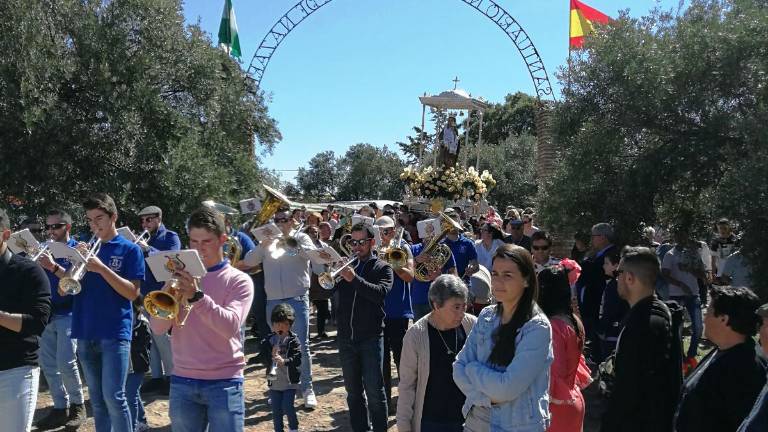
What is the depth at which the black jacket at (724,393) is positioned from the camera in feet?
10.9

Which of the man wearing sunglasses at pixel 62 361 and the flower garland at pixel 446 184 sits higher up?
the flower garland at pixel 446 184

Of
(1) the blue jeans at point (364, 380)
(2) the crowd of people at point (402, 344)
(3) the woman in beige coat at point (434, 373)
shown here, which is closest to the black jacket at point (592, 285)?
(2) the crowd of people at point (402, 344)

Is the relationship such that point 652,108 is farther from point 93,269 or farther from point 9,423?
point 9,423

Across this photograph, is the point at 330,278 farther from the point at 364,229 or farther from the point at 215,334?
the point at 215,334

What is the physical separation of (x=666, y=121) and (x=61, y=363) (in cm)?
754

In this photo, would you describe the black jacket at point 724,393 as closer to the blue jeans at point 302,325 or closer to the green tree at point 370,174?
the blue jeans at point 302,325

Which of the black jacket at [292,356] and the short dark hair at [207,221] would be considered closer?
the short dark hair at [207,221]

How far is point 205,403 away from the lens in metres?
3.76

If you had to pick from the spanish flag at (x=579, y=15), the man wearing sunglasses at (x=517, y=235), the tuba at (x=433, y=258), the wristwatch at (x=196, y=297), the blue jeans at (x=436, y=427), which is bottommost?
the blue jeans at (x=436, y=427)

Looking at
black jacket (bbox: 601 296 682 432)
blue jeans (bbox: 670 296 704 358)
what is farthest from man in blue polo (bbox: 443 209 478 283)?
black jacket (bbox: 601 296 682 432)

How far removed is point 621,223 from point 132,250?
605cm

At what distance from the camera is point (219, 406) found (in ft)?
12.2

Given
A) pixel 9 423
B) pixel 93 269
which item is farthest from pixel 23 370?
pixel 93 269

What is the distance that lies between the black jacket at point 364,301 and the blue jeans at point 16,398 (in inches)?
96.9
